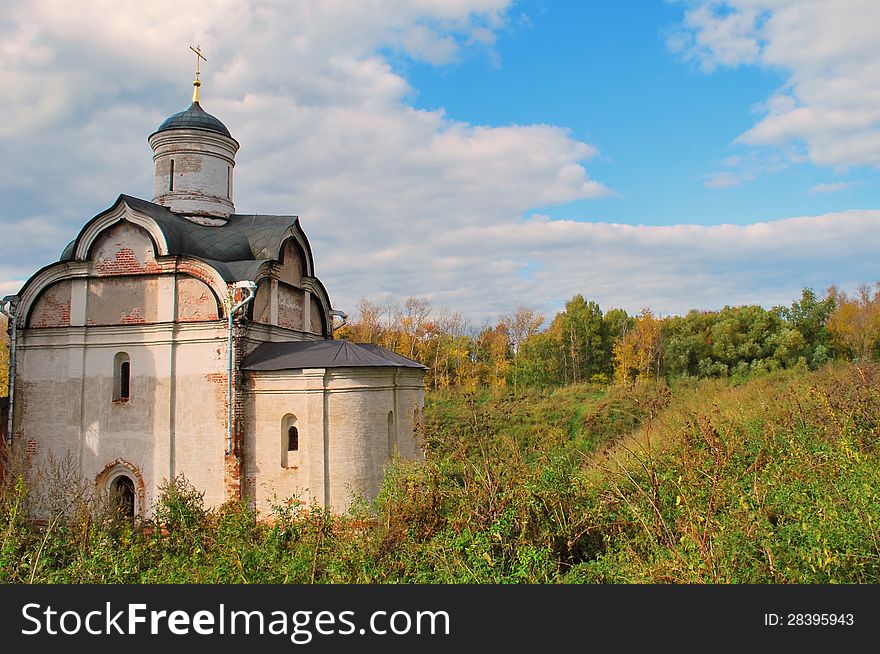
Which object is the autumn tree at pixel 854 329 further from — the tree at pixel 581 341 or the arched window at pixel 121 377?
the arched window at pixel 121 377

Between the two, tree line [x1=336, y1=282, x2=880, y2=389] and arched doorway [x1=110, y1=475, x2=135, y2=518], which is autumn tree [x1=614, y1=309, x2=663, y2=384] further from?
arched doorway [x1=110, y1=475, x2=135, y2=518]

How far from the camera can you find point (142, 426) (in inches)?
460

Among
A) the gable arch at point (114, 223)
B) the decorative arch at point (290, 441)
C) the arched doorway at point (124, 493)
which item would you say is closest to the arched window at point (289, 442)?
the decorative arch at point (290, 441)

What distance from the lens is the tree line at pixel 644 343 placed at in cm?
3138

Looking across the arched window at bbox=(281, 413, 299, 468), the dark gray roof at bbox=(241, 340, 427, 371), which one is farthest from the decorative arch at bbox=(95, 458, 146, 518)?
the dark gray roof at bbox=(241, 340, 427, 371)

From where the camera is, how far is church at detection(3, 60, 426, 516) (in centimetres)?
1111

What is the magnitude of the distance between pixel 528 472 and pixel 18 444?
10251mm

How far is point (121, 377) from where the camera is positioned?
12031mm

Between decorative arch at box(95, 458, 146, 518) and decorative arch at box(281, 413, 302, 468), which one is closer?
decorative arch at box(281, 413, 302, 468)

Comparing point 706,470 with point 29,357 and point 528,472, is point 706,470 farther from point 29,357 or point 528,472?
point 29,357

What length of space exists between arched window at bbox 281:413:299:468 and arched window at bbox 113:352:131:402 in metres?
3.20

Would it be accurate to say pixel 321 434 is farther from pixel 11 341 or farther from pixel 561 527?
pixel 11 341

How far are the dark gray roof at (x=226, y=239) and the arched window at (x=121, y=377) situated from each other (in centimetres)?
223

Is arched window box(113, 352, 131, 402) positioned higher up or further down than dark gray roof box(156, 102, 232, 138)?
further down
